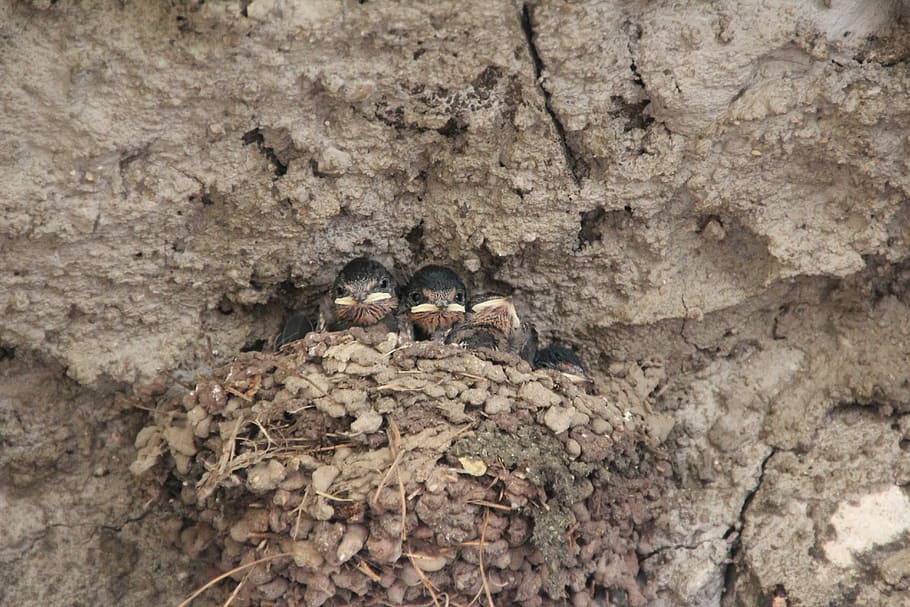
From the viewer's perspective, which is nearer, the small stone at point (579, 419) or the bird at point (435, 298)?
the small stone at point (579, 419)

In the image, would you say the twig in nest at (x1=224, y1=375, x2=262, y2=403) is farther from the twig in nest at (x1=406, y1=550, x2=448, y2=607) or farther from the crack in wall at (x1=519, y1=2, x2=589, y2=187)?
the crack in wall at (x1=519, y1=2, x2=589, y2=187)

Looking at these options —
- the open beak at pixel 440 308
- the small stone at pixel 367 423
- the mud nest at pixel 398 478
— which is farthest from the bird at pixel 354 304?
the small stone at pixel 367 423

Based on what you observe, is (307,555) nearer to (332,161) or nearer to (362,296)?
(362,296)

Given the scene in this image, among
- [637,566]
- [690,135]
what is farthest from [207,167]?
[637,566]

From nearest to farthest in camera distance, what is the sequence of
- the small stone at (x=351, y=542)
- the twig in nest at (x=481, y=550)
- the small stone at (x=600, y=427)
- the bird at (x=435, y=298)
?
the small stone at (x=351, y=542)
the twig in nest at (x=481, y=550)
the small stone at (x=600, y=427)
the bird at (x=435, y=298)

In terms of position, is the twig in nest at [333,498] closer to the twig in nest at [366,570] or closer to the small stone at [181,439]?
the twig in nest at [366,570]

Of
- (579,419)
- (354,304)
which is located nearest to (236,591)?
(354,304)
